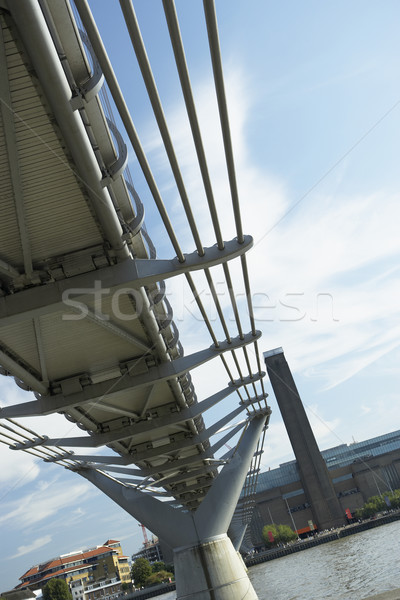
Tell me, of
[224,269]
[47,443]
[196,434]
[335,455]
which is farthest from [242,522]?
[224,269]

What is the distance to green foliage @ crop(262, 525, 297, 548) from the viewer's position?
89.6 m

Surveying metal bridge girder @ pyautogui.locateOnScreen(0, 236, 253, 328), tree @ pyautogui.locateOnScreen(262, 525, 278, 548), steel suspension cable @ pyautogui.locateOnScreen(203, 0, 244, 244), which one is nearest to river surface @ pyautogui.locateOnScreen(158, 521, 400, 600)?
metal bridge girder @ pyautogui.locateOnScreen(0, 236, 253, 328)

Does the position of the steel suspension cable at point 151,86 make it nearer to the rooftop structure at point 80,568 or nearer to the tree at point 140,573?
the tree at point 140,573

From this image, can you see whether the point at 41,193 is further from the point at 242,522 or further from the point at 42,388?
the point at 242,522

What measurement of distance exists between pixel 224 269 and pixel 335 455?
106539mm

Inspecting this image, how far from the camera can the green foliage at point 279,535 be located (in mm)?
89562

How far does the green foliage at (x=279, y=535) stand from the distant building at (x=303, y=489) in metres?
5.23

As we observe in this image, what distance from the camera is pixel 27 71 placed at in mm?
5516

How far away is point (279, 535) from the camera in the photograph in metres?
90.8

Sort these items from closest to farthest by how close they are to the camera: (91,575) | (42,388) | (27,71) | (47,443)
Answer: (27,71) → (42,388) → (47,443) → (91,575)

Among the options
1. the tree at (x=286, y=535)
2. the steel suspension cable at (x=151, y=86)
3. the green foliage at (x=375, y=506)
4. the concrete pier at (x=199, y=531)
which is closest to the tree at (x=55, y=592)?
the tree at (x=286, y=535)

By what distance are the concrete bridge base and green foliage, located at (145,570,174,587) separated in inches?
2990

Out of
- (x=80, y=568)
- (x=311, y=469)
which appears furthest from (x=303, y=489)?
(x=80, y=568)

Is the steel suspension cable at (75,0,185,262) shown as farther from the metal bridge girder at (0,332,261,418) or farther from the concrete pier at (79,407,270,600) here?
the concrete pier at (79,407,270,600)
